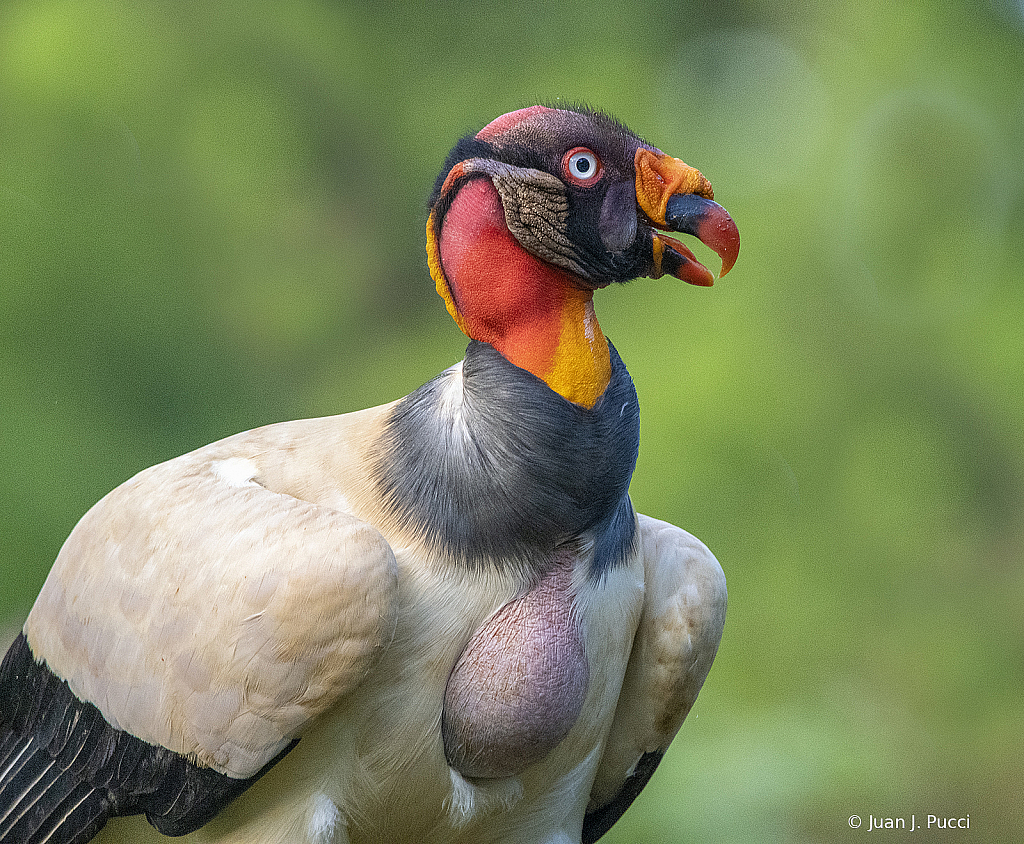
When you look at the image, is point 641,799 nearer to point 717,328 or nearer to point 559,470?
point 717,328

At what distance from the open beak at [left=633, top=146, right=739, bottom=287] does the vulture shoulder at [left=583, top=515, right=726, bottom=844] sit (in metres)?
0.57

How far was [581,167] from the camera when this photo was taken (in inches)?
61.7

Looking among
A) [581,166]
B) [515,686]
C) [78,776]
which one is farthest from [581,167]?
[78,776]

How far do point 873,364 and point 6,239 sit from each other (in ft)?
10.8

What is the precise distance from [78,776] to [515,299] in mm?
1008

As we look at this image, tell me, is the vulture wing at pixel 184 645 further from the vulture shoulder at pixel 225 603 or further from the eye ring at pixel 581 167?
the eye ring at pixel 581 167


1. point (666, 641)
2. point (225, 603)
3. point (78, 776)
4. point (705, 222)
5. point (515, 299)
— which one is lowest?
point (78, 776)

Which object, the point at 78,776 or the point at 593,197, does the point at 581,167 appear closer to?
the point at 593,197

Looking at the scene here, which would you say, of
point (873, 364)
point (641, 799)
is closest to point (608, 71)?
point (873, 364)

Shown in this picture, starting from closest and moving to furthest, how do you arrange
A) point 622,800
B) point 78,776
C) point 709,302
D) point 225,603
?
point 225,603, point 78,776, point 622,800, point 709,302

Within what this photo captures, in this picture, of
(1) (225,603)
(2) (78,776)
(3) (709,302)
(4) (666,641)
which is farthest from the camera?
(3) (709,302)

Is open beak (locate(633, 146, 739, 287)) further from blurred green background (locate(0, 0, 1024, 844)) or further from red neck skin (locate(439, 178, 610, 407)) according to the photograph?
blurred green background (locate(0, 0, 1024, 844))

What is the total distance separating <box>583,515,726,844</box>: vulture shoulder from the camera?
1917mm

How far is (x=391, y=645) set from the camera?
157 centimetres
